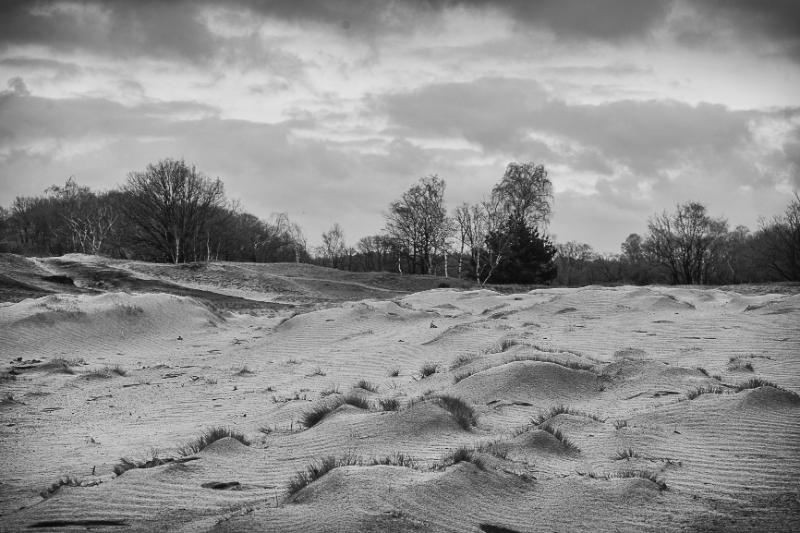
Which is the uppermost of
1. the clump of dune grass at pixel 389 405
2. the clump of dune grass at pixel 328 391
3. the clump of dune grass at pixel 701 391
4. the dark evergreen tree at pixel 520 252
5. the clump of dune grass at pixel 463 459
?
the dark evergreen tree at pixel 520 252

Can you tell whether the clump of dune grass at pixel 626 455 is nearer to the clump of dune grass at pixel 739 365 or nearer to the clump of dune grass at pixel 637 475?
the clump of dune grass at pixel 637 475

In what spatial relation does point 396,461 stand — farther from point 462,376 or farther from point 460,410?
point 462,376

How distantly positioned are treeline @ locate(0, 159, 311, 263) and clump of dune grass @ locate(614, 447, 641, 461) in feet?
163

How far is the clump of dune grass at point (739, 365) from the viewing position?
31.9 ft

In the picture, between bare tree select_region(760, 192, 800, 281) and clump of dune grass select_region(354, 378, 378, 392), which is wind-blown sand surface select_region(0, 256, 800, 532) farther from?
bare tree select_region(760, 192, 800, 281)

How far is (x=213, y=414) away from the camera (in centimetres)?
897

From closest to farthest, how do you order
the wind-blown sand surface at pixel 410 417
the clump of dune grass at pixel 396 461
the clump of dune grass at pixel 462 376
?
the wind-blown sand surface at pixel 410 417
the clump of dune grass at pixel 396 461
the clump of dune grass at pixel 462 376

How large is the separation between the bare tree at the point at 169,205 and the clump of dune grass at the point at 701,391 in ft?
160

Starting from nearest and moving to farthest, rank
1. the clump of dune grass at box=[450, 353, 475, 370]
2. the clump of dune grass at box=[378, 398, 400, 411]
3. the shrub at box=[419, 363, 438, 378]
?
the clump of dune grass at box=[378, 398, 400, 411] < the shrub at box=[419, 363, 438, 378] < the clump of dune grass at box=[450, 353, 475, 370]

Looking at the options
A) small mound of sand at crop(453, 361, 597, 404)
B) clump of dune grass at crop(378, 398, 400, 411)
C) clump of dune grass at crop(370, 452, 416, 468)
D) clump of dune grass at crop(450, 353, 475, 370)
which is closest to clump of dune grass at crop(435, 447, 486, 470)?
clump of dune grass at crop(370, 452, 416, 468)

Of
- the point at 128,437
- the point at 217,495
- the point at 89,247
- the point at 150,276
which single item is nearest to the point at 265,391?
the point at 128,437

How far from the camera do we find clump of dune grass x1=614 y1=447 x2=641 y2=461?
5691 millimetres

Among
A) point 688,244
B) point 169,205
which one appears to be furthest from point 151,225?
point 688,244

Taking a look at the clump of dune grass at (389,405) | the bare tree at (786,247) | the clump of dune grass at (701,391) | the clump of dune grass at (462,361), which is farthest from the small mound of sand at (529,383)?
the bare tree at (786,247)
